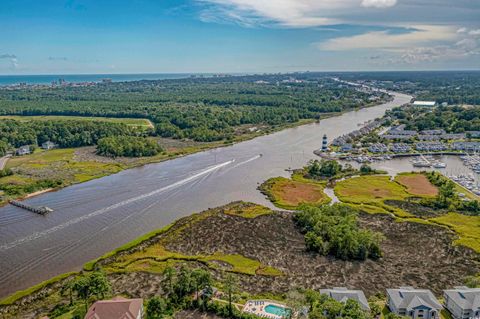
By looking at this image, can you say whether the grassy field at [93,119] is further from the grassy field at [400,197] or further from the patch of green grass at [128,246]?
the patch of green grass at [128,246]

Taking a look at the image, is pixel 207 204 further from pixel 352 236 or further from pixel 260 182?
pixel 352 236

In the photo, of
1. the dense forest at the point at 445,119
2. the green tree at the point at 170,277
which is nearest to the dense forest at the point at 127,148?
the green tree at the point at 170,277

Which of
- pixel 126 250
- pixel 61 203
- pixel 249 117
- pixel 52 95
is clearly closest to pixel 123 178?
pixel 61 203

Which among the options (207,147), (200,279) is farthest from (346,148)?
(200,279)

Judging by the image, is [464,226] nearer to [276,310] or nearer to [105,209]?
[276,310]

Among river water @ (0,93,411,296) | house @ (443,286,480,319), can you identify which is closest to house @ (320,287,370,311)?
house @ (443,286,480,319)

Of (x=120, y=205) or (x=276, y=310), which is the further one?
(x=120, y=205)

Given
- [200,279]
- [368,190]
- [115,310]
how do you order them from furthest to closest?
1. [368,190]
2. [200,279]
3. [115,310]
